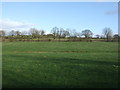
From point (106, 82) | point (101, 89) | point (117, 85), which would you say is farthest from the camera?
point (106, 82)

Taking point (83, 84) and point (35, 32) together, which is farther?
point (35, 32)

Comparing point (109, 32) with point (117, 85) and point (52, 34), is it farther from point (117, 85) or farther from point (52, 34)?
point (117, 85)

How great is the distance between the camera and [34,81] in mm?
7809

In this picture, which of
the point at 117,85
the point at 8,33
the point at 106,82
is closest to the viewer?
the point at 117,85

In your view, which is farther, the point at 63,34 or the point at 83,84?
the point at 63,34

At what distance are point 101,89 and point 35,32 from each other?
4467 inches

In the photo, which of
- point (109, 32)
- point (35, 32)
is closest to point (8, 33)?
point (35, 32)

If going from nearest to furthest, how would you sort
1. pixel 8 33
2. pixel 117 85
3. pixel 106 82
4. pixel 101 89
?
1. pixel 101 89
2. pixel 117 85
3. pixel 106 82
4. pixel 8 33

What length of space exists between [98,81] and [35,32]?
11230cm

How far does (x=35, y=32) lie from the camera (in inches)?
4658

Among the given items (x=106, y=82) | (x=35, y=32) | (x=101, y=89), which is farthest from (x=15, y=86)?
(x=35, y=32)

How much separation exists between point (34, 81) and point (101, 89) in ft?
9.52

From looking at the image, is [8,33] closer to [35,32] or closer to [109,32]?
[35,32]

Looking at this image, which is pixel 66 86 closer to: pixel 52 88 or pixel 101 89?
pixel 52 88
